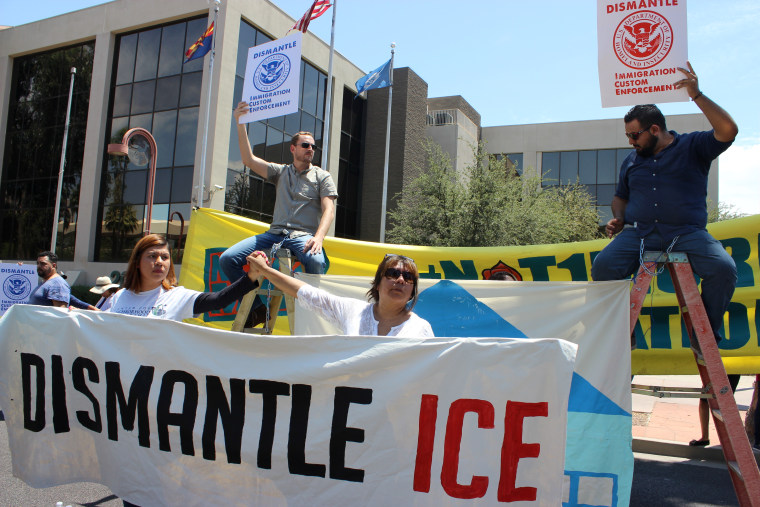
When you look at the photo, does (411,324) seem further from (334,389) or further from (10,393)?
(10,393)

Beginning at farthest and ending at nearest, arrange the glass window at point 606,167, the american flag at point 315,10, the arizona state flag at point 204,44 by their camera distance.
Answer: the glass window at point 606,167 → the arizona state flag at point 204,44 → the american flag at point 315,10

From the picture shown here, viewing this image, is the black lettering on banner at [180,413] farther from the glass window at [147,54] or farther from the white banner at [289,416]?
the glass window at [147,54]

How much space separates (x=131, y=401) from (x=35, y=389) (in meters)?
0.70

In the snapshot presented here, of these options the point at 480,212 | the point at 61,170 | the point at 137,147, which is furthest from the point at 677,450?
the point at 61,170

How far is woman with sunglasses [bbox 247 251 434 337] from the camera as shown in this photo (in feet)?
9.64

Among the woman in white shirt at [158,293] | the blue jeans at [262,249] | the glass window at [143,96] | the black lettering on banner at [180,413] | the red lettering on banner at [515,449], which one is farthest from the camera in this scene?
the glass window at [143,96]

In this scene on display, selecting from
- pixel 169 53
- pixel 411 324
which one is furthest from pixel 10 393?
pixel 169 53

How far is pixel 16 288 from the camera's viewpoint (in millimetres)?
9766

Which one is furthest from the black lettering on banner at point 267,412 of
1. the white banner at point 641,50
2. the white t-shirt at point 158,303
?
the white banner at point 641,50

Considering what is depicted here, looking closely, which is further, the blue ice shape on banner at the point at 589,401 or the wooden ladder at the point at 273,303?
the wooden ladder at the point at 273,303

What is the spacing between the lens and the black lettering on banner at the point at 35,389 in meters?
3.04

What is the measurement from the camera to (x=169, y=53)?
22016 millimetres

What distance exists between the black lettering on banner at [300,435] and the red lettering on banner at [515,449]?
76cm

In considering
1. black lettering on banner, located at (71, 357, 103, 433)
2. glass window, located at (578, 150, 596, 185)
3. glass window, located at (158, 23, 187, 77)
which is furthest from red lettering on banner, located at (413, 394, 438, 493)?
glass window, located at (578, 150, 596, 185)
